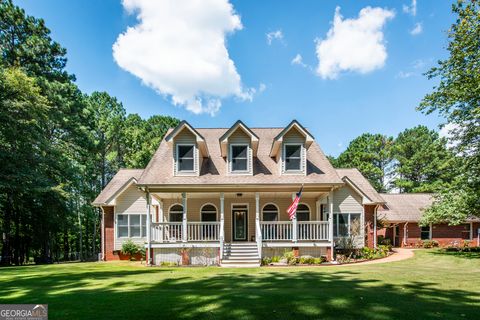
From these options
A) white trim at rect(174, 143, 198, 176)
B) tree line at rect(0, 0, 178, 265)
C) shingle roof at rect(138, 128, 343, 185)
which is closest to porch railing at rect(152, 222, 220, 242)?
shingle roof at rect(138, 128, 343, 185)

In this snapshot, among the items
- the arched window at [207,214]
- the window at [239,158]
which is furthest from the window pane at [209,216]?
the window at [239,158]

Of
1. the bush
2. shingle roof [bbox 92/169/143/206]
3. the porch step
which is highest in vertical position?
shingle roof [bbox 92/169/143/206]

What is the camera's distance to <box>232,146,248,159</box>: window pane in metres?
17.0

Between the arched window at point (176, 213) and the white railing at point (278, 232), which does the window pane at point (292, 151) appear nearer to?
the white railing at point (278, 232)

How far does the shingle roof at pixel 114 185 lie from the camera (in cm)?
2030

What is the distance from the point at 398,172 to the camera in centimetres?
4775

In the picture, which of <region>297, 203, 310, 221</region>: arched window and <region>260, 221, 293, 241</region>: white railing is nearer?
<region>260, 221, 293, 241</region>: white railing

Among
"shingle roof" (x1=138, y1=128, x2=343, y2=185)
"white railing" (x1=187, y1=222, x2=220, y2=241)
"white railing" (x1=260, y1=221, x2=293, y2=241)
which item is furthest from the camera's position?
"white railing" (x1=187, y1=222, x2=220, y2=241)

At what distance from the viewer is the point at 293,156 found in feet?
56.0

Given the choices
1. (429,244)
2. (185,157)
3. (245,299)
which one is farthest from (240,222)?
(429,244)

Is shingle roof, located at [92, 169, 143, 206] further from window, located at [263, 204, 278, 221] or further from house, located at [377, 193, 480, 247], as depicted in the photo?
house, located at [377, 193, 480, 247]

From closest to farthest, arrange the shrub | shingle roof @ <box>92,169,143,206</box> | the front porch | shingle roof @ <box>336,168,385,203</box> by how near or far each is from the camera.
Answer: the front porch, shingle roof @ <box>92,169,143,206</box>, shingle roof @ <box>336,168,385,203</box>, the shrub

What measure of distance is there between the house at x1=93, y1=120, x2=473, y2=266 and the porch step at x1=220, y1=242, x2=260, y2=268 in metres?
0.06

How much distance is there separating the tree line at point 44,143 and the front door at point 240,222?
37.4 ft
